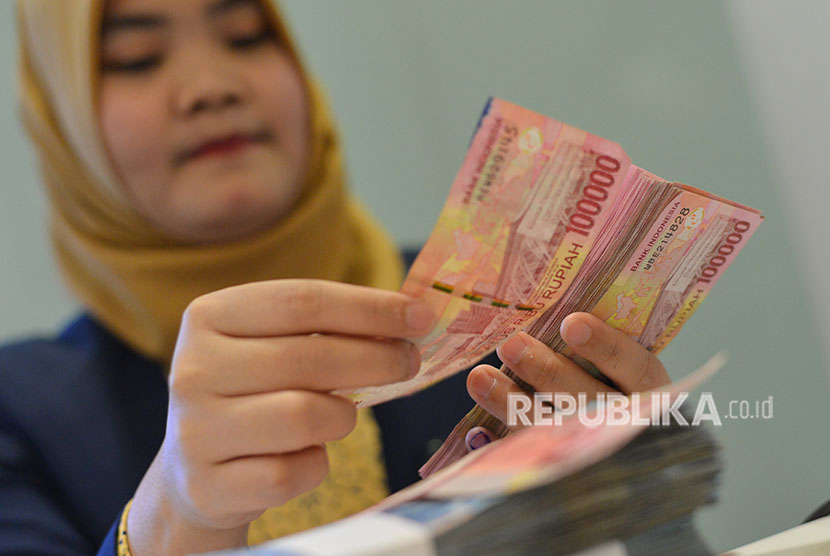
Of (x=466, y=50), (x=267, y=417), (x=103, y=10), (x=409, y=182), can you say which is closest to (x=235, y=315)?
(x=267, y=417)

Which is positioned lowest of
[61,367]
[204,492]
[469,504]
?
[61,367]

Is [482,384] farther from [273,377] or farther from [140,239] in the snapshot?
[140,239]

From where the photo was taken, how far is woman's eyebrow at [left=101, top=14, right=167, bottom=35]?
89 centimetres

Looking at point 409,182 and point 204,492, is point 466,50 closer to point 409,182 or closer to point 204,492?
point 409,182

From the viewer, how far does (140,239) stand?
1.05 m

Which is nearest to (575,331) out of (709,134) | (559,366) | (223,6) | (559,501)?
(559,366)

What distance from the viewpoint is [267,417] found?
1.28 ft

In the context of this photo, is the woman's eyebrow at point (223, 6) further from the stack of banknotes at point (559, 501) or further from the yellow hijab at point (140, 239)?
the stack of banknotes at point (559, 501)

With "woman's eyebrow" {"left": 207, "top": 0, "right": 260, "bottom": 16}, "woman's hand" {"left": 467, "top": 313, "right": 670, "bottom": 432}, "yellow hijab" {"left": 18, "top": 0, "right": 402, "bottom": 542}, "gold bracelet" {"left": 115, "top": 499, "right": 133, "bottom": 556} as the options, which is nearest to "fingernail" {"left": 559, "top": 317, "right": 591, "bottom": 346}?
"woman's hand" {"left": 467, "top": 313, "right": 670, "bottom": 432}

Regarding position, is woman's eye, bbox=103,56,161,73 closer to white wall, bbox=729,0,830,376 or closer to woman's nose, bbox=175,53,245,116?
woman's nose, bbox=175,53,245,116

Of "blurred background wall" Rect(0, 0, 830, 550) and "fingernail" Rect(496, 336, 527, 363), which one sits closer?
"fingernail" Rect(496, 336, 527, 363)

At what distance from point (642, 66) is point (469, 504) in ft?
2.83

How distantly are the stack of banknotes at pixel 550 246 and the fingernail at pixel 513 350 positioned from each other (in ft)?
0.04

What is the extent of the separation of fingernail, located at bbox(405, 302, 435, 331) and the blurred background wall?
0.50 feet
